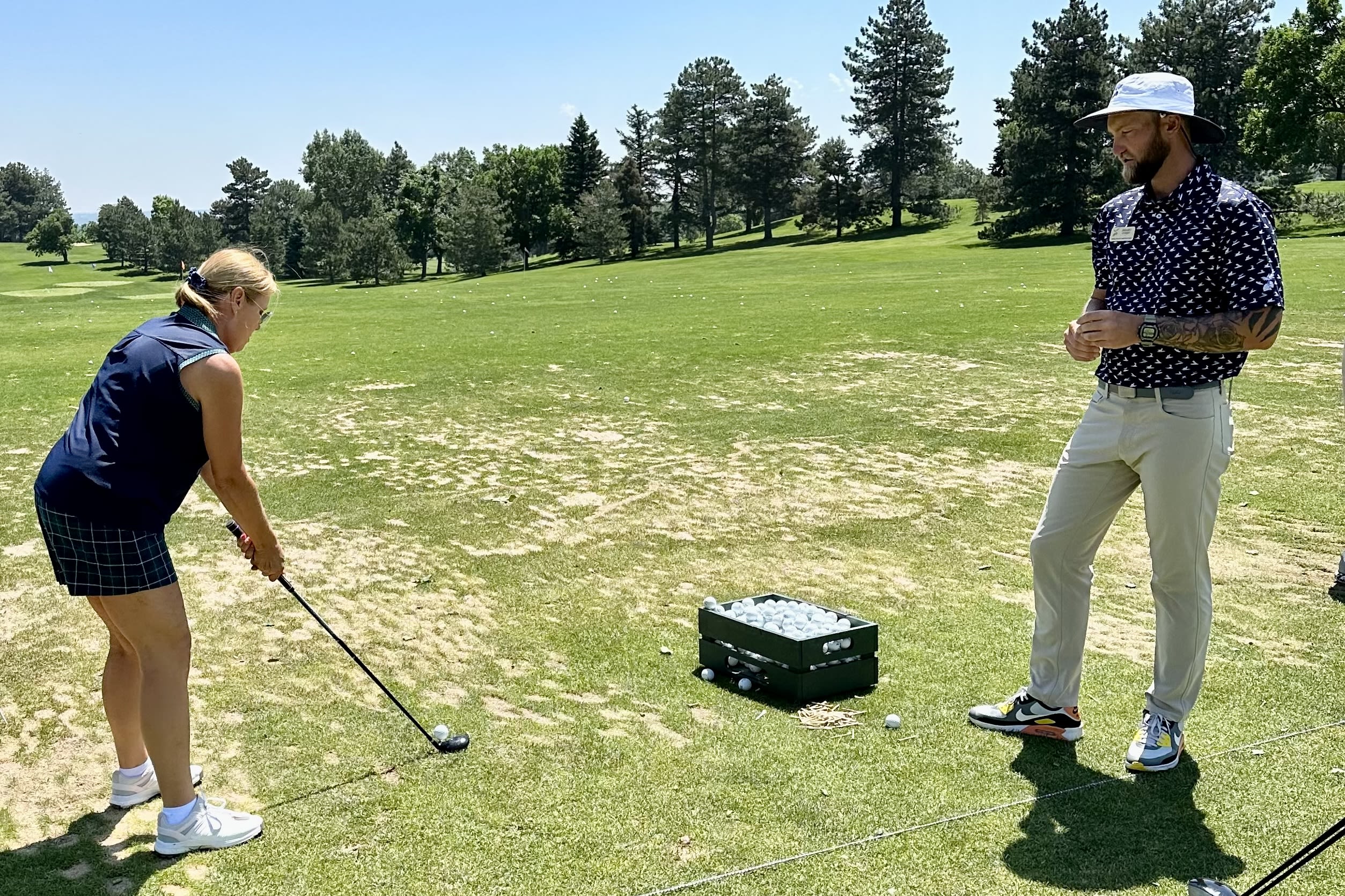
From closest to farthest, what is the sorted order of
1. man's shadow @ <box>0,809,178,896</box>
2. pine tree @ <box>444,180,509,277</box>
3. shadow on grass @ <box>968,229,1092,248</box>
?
man's shadow @ <box>0,809,178,896</box> < shadow on grass @ <box>968,229,1092,248</box> < pine tree @ <box>444,180,509,277</box>

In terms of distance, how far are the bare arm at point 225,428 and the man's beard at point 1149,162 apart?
342cm

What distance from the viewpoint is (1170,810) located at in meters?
4.45

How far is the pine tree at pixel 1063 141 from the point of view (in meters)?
63.2

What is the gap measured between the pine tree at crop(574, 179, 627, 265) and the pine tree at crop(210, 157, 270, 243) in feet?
210

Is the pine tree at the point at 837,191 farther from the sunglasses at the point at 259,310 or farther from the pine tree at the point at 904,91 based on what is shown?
the sunglasses at the point at 259,310

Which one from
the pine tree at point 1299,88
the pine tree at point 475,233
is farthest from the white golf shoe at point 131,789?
the pine tree at point 475,233

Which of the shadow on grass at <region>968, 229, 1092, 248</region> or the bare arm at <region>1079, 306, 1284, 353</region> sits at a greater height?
the bare arm at <region>1079, 306, 1284, 353</region>

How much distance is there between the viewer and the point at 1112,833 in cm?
431

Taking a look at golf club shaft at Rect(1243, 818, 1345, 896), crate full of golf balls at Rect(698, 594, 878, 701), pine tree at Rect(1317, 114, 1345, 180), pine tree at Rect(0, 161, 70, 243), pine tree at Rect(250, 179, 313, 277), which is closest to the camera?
golf club shaft at Rect(1243, 818, 1345, 896)

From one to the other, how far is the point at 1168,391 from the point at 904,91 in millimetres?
84846

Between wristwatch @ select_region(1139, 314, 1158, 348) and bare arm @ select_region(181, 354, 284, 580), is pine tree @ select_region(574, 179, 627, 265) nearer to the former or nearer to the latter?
wristwatch @ select_region(1139, 314, 1158, 348)

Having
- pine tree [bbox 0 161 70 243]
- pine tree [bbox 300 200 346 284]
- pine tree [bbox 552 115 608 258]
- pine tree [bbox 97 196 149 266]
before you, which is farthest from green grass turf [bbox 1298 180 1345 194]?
pine tree [bbox 0 161 70 243]

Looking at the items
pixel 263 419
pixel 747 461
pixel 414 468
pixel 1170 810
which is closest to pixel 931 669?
pixel 1170 810

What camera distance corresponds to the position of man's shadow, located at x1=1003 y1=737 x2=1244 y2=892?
402cm
